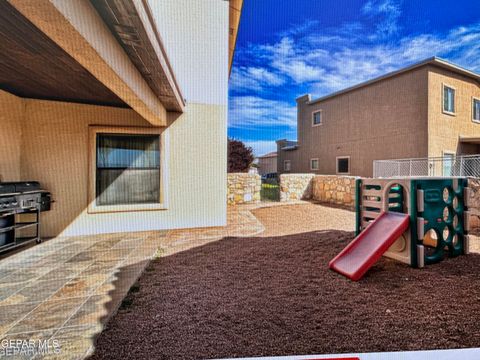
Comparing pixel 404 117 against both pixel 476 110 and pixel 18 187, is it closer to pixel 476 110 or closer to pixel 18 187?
pixel 476 110

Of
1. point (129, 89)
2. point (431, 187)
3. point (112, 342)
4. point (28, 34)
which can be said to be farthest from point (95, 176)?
point (431, 187)

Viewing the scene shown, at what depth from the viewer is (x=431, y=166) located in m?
6.57

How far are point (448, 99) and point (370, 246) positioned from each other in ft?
26.1

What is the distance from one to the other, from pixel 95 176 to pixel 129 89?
6.51ft

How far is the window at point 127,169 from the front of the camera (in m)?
3.50

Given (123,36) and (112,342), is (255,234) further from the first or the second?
(123,36)

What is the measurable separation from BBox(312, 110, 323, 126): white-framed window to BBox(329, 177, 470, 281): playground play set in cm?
832

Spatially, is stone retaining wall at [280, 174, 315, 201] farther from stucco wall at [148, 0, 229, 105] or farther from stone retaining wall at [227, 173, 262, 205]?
stucco wall at [148, 0, 229, 105]

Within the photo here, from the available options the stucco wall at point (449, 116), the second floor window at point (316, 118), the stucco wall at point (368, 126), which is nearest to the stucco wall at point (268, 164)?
the stucco wall at point (368, 126)

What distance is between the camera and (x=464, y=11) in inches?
97.6

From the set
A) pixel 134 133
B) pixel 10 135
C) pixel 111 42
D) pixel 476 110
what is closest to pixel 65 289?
pixel 111 42

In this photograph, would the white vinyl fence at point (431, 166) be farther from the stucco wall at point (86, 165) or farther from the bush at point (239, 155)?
the stucco wall at point (86, 165)

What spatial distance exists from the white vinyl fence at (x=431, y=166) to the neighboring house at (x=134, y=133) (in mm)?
6283

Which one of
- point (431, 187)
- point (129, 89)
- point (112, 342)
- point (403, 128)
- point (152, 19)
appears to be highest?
point (403, 128)
